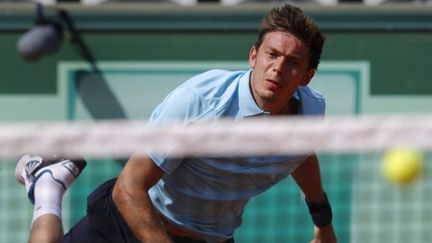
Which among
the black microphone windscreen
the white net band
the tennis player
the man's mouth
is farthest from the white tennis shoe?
the white net band

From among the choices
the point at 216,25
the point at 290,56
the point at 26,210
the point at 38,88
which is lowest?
the point at 26,210

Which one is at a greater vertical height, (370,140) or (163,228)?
(370,140)

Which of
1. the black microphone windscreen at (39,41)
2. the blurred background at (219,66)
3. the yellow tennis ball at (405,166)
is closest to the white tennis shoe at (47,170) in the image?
the black microphone windscreen at (39,41)

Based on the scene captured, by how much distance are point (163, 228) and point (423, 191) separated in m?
2.77

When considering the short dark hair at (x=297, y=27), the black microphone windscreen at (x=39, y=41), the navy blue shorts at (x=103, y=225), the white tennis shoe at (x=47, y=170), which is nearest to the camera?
the short dark hair at (x=297, y=27)

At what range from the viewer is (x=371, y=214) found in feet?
21.3

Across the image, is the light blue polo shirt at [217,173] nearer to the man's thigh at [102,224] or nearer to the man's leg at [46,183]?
the man's thigh at [102,224]

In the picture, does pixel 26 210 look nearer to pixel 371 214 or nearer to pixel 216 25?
pixel 216 25

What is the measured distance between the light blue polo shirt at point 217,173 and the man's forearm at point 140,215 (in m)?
0.12

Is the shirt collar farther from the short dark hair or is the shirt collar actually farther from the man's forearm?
the man's forearm

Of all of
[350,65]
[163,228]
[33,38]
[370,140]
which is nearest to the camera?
[370,140]

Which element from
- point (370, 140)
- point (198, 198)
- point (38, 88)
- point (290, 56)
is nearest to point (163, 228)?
point (198, 198)

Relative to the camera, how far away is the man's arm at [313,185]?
433cm

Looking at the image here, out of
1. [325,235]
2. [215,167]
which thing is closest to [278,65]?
[215,167]
